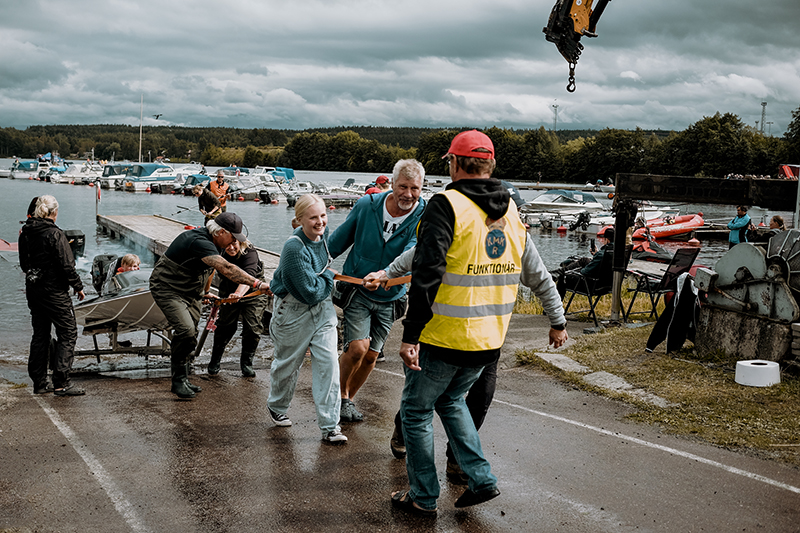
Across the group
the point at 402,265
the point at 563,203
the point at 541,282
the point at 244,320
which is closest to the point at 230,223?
the point at 244,320

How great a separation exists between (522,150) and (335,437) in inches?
6084

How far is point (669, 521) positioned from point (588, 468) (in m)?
0.86

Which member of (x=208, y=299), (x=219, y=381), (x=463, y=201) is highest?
(x=463, y=201)

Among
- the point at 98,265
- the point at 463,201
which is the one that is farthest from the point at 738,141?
the point at 463,201

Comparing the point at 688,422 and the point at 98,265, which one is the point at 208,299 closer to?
the point at 688,422

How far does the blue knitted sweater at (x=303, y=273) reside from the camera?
16.7 feet

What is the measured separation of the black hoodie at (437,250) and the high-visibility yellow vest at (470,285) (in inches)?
1.6

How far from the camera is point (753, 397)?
6336 mm

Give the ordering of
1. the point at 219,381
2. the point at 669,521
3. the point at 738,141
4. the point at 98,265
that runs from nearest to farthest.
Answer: the point at 669,521 → the point at 219,381 → the point at 98,265 → the point at 738,141

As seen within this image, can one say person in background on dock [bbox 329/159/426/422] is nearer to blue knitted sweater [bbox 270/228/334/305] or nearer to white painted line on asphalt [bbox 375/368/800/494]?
blue knitted sweater [bbox 270/228/334/305]

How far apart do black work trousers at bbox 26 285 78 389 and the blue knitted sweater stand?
2.68m

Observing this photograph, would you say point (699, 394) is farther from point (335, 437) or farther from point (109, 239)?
point (109, 239)

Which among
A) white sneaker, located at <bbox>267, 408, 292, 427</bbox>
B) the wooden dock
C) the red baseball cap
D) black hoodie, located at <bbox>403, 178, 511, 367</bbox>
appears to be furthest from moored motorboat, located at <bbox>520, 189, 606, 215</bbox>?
black hoodie, located at <bbox>403, 178, 511, 367</bbox>

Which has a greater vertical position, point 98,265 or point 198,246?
point 198,246
